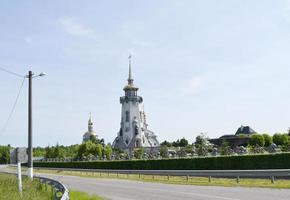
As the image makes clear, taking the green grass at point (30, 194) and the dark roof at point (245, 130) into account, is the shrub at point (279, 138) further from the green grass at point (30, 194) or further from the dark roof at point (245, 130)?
the green grass at point (30, 194)

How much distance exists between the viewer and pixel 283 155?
37.2 metres

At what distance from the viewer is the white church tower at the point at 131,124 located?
178875 millimetres

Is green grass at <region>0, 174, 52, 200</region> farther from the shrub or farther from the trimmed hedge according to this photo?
the shrub

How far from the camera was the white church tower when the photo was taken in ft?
587

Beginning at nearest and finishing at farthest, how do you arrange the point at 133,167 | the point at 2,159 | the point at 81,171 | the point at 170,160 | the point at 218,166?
the point at 218,166
the point at 170,160
the point at 133,167
the point at 81,171
the point at 2,159

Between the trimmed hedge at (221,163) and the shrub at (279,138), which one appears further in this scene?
the shrub at (279,138)

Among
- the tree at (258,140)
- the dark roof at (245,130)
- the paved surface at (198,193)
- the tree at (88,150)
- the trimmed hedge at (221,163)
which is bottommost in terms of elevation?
the paved surface at (198,193)

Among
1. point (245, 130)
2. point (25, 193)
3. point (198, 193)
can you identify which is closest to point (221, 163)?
point (198, 193)

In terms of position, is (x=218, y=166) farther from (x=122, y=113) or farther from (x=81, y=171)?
(x=122, y=113)

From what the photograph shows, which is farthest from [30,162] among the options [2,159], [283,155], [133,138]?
[2,159]

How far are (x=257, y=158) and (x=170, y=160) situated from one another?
53.4 ft

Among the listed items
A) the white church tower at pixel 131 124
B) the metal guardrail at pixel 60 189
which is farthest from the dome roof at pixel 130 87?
the metal guardrail at pixel 60 189

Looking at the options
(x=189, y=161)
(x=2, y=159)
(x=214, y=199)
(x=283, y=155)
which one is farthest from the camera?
(x=2, y=159)

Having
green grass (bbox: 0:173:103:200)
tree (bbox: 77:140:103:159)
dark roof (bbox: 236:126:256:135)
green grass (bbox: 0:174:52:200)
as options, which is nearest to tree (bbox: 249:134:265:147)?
tree (bbox: 77:140:103:159)
